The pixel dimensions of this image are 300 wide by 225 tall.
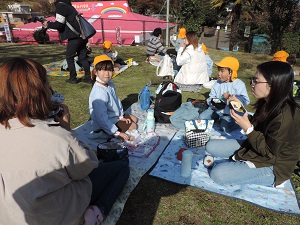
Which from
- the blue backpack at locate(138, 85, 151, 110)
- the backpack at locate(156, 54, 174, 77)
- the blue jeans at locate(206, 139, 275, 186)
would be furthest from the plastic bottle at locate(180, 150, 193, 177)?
the backpack at locate(156, 54, 174, 77)

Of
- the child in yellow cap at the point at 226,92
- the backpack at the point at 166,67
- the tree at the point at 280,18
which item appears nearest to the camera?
the child in yellow cap at the point at 226,92

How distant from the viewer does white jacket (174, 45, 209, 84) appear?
573cm

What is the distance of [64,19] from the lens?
5.38m

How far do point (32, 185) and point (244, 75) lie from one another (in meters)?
7.65

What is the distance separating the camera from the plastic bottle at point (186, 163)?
263 cm

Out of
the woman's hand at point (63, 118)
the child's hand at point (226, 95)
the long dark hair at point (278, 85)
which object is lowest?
the child's hand at point (226, 95)

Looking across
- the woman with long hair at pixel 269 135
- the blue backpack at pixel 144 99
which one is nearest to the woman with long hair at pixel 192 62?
the blue backpack at pixel 144 99

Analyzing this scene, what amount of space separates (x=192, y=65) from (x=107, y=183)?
431cm

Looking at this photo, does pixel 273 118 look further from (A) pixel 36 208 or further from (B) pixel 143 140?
(A) pixel 36 208

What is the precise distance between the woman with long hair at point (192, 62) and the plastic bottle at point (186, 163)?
3529 millimetres

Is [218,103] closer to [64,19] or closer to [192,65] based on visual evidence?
[192,65]

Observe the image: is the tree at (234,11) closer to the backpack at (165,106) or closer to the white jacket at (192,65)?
the white jacket at (192,65)

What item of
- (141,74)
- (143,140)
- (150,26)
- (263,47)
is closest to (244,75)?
(141,74)

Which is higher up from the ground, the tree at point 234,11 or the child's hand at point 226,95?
the tree at point 234,11
